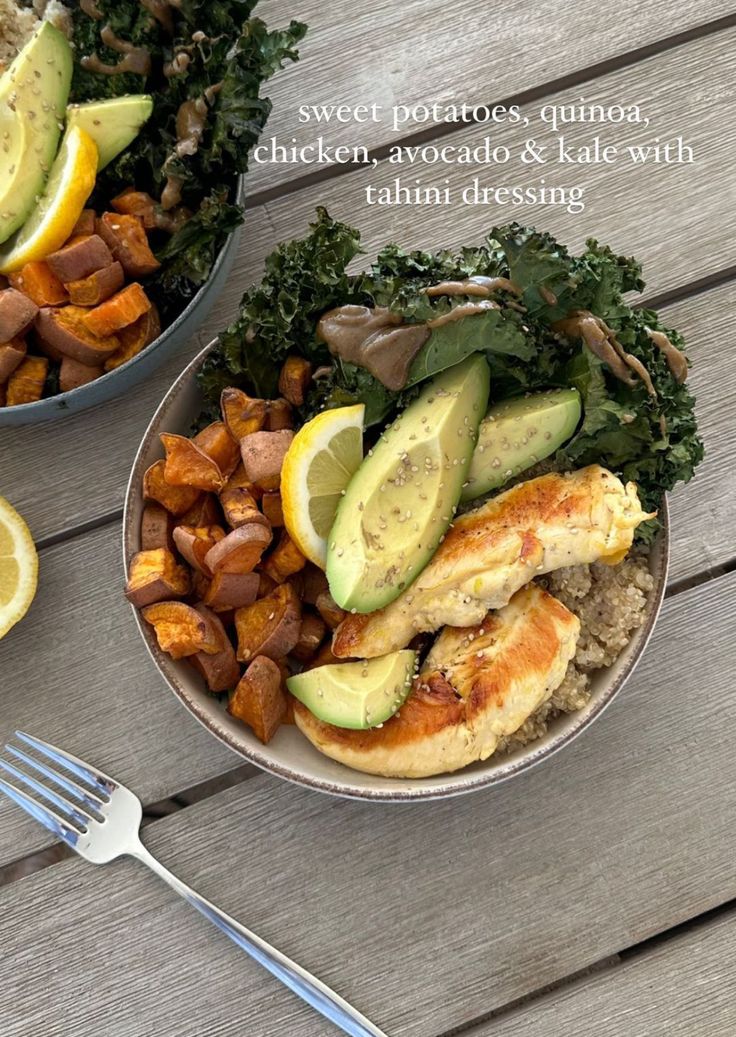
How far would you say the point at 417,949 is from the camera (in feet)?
4.79

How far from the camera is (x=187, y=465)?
4.19 ft

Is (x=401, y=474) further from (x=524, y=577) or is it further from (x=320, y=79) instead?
(x=320, y=79)

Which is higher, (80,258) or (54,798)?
(80,258)

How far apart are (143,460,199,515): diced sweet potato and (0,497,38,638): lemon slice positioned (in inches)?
10.7

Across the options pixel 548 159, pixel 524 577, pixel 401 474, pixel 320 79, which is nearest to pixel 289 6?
pixel 320 79

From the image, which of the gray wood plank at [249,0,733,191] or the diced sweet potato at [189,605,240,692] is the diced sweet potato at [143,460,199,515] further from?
the gray wood plank at [249,0,733,191]

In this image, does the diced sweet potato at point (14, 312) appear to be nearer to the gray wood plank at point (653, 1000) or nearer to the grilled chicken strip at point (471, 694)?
the grilled chicken strip at point (471, 694)

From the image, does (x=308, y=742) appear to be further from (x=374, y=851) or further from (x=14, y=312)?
(x=14, y=312)

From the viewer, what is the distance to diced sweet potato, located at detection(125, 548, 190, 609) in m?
1.26

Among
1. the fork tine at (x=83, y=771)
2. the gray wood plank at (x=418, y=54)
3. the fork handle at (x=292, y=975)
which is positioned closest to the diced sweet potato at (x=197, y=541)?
the fork tine at (x=83, y=771)

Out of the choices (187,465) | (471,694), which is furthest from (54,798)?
(471,694)

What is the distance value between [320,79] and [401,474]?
83 centimetres

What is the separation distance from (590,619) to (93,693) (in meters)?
0.79

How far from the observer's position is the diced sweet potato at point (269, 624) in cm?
128
